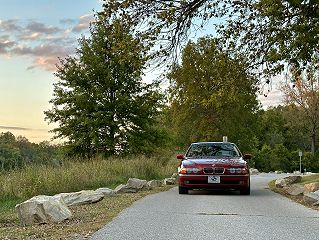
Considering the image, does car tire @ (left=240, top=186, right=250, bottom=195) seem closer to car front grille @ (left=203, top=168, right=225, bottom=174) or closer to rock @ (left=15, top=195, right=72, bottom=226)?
car front grille @ (left=203, top=168, right=225, bottom=174)

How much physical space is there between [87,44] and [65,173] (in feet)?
65.3

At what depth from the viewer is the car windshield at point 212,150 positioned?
16.0m

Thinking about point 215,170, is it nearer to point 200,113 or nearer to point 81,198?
point 81,198

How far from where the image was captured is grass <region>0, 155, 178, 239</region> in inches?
324

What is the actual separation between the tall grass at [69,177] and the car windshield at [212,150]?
3.92 meters

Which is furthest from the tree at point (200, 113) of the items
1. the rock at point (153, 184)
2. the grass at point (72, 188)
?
the rock at point (153, 184)

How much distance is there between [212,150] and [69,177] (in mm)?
4627

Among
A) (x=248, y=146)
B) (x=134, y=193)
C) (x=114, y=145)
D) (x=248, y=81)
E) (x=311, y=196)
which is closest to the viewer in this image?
(x=311, y=196)

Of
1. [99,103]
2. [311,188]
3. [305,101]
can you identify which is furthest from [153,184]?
[305,101]

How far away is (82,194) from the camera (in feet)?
41.7

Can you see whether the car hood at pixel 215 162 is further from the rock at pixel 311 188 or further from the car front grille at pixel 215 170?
the rock at pixel 311 188

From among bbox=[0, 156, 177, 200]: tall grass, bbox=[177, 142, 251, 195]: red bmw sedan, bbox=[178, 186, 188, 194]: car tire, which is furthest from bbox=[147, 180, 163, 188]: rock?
bbox=[177, 142, 251, 195]: red bmw sedan

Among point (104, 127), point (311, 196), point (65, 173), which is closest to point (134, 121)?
point (104, 127)

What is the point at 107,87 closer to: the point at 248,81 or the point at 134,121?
the point at 134,121
